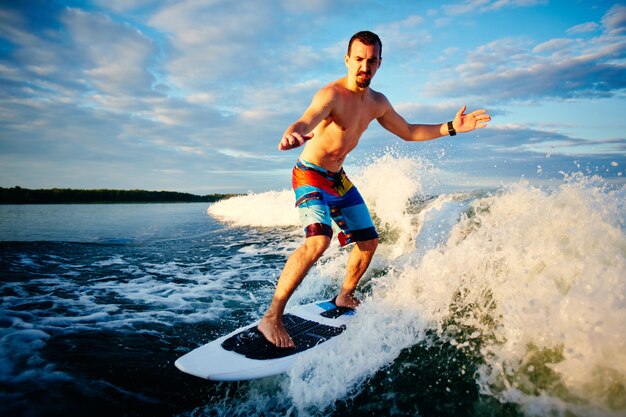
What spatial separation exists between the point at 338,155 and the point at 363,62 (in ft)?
3.31

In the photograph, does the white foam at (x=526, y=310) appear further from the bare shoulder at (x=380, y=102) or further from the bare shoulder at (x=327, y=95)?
the bare shoulder at (x=327, y=95)

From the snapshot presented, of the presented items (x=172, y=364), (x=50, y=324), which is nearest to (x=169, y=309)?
(x=50, y=324)

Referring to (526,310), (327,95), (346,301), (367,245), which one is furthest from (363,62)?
(346,301)

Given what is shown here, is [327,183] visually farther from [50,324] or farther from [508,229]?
[50,324]

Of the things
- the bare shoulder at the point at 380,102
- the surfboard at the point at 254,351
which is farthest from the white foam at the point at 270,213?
the surfboard at the point at 254,351

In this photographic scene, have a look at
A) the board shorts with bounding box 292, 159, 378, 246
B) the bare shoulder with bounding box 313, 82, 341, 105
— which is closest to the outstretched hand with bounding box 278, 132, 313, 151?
the bare shoulder with bounding box 313, 82, 341, 105

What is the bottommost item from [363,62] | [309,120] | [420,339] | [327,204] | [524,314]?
[420,339]

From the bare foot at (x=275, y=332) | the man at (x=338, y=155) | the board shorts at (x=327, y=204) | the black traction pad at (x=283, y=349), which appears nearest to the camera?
the black traction pad at (x=283, y=349)

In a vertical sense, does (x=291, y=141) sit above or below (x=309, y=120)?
below

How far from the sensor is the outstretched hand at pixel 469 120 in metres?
4.12

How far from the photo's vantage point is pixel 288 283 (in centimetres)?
340

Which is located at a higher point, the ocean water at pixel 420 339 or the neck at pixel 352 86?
the neck at pixel 352 86

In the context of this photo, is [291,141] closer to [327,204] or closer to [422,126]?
[327,204]

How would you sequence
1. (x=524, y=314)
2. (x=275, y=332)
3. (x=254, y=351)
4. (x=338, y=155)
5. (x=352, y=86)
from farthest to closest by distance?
(x=338, y=155), (x=352, y=86), (x=275, y=332), (x=254, y=351), (x=524, y=314)
